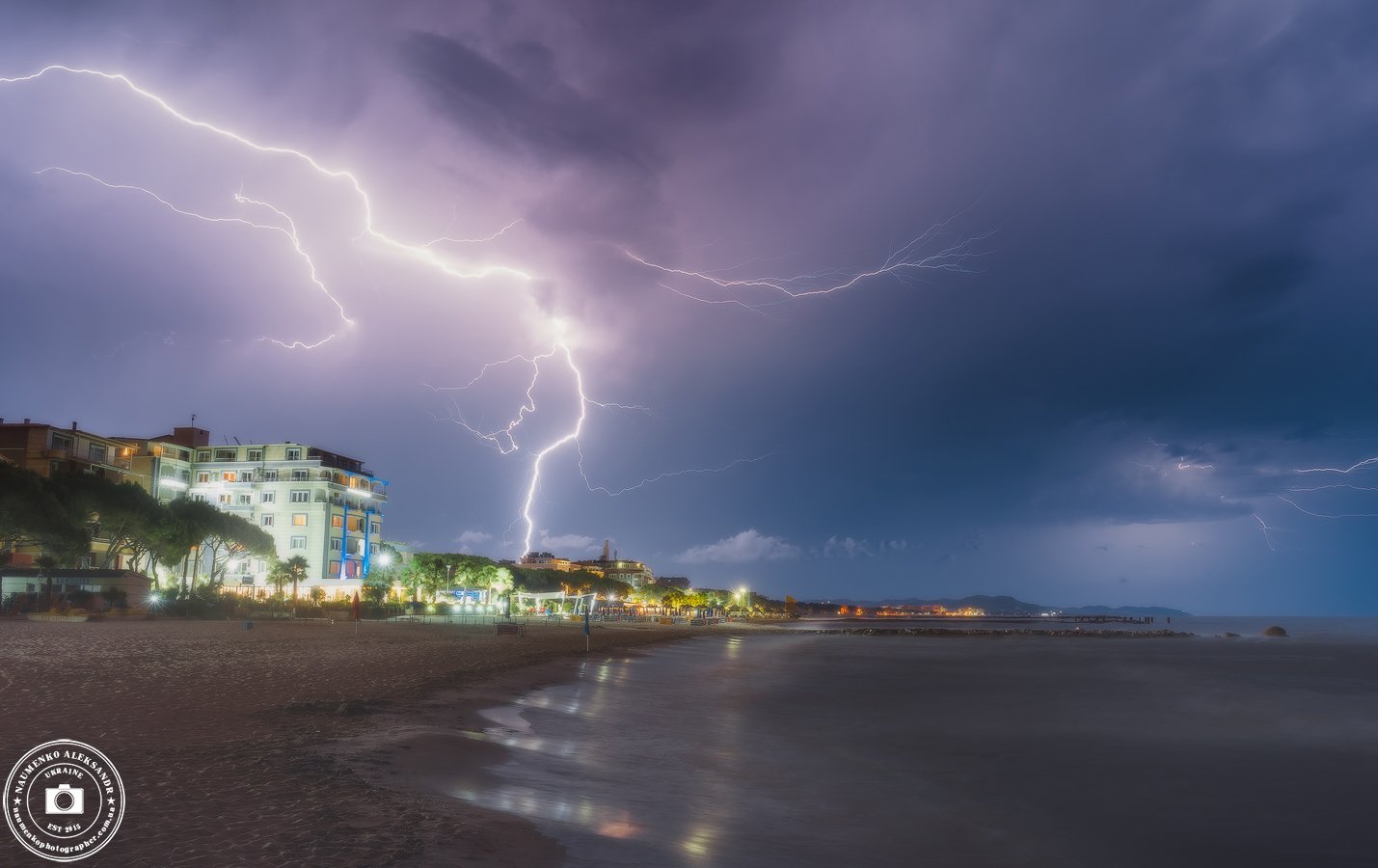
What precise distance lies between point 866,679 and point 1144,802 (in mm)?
23548

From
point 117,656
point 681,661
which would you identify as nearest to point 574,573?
point 681,661

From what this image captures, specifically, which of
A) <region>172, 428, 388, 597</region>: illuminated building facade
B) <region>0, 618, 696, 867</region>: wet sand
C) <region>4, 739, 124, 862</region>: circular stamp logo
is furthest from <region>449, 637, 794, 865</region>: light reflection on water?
<region>172, 428, 388, 597</region>: illuminated building facade

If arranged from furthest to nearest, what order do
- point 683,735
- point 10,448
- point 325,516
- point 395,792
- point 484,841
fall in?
point 325,516, point 10,448, point 683,735, point 395,792, point 484,841

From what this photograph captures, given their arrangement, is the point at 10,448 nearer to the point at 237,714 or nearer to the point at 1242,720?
the point at 237,714

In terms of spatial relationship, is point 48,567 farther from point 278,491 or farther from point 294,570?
point 278,491

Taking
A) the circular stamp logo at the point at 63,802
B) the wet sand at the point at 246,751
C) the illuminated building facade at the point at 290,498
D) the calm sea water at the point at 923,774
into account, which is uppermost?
the illuminated building facade at the point at 290,498

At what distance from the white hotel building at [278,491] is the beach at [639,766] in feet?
222

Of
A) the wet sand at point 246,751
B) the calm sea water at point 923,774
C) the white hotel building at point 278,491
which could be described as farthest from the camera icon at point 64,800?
the white hotel building at point 278,491

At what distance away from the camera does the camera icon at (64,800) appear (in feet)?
25.6

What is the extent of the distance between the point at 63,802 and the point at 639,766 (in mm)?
8680

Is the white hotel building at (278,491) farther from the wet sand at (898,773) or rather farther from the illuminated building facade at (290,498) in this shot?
the wet sand at (898,773)

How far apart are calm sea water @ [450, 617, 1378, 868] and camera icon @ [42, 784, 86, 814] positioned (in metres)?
4.13

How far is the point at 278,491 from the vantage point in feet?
318

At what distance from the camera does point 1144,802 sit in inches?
573
